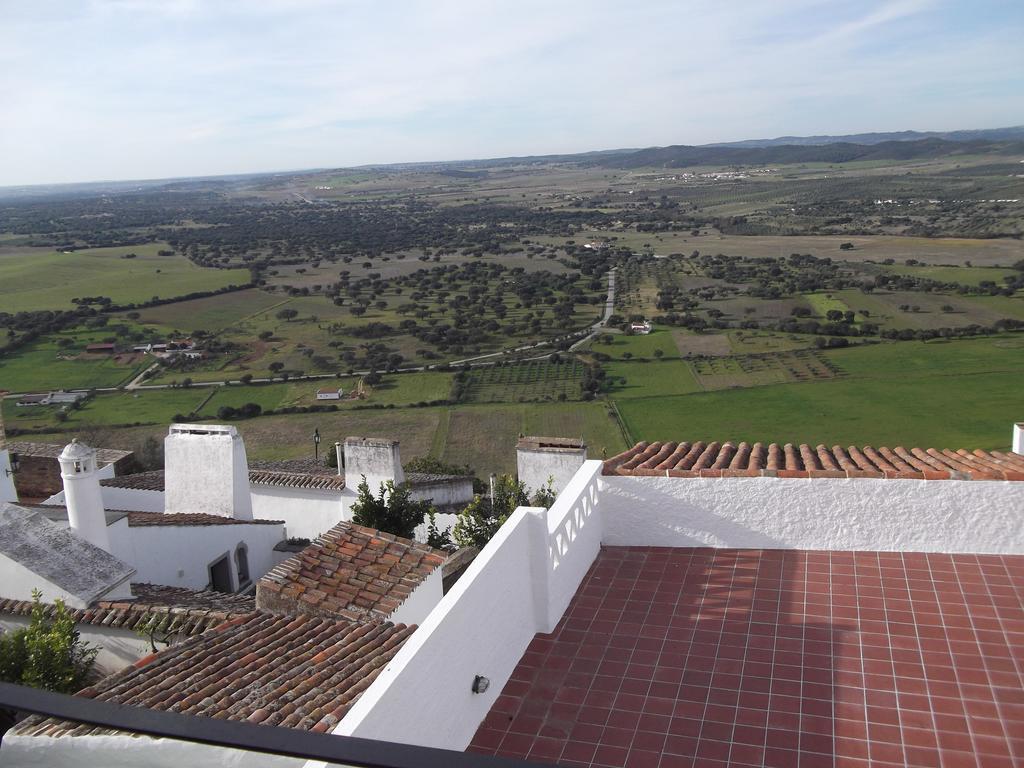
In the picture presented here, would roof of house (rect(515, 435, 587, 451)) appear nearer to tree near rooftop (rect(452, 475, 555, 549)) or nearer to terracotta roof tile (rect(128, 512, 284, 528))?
tree near rooftop (rect(452, 475, 555, 549))

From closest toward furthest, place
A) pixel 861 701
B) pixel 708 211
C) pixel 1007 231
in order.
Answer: pixel 861 701 → pixel 1007 231 → pixel 708 211

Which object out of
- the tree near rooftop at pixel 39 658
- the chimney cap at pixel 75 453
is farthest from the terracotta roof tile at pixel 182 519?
the tree near rooftop at pixel 39 658

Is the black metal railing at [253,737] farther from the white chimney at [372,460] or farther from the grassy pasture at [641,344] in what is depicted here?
the grassy pasture at [641,344]

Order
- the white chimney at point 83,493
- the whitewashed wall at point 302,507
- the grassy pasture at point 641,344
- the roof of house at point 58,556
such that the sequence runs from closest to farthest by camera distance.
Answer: the roof of house at point 58,556
the white chimney at point 83,493
the whitewashed wall at point 302,507
the grassy pasture at point 641,344

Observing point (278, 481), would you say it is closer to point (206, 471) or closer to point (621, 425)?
point (206, 471)

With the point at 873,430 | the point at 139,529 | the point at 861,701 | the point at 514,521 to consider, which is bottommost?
the point at 873,430

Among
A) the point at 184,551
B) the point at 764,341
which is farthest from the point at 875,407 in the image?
the point at 184,551

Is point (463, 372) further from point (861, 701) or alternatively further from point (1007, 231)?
point (1007, 231)

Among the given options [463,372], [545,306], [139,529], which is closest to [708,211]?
[545,306]
